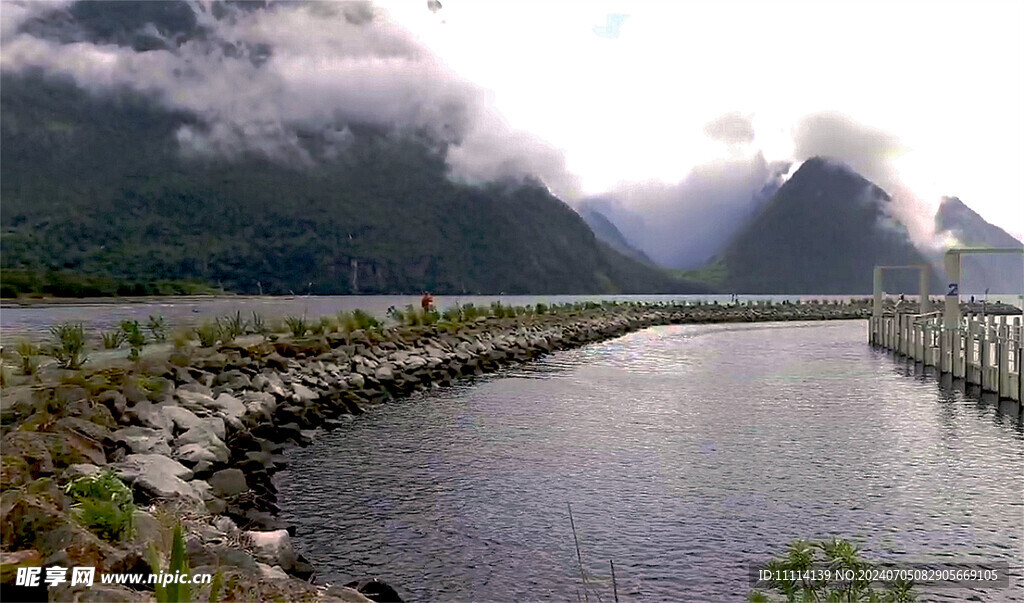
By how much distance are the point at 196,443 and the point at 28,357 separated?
12.8 feet

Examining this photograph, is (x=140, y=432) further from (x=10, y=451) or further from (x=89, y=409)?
(x=10, y=451)

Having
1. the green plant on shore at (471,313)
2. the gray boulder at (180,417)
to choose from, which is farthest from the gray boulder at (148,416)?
the green plant on shore at (471,313)

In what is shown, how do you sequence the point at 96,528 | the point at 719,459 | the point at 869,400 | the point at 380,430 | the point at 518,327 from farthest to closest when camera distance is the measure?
the point at 518,327
the point at 869,400
the point at 380,430
the point at 719,459
the point at 96,528

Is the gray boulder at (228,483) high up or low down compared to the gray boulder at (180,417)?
down

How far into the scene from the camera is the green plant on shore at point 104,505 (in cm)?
526

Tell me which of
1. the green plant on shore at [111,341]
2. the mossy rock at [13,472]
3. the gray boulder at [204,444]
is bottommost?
the gray boulder at [204,444]

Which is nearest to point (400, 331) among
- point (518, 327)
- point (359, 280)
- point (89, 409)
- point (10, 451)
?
point (518, 327)

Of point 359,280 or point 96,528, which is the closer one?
point 96,528

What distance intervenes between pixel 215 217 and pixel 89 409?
132984 millimetres

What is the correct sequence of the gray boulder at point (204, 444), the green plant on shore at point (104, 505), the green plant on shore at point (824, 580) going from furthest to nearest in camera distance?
the gray boulder at point (204, 444) → the green plant on shore at point (104, 505) → the green plant on shore at point (824, 580)

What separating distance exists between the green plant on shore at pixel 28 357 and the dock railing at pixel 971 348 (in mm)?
17621

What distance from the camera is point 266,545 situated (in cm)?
636

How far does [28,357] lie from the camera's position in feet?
37.9

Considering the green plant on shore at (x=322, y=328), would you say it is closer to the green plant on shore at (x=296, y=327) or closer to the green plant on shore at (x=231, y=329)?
the green plant on shore at (x=296, y=327)
